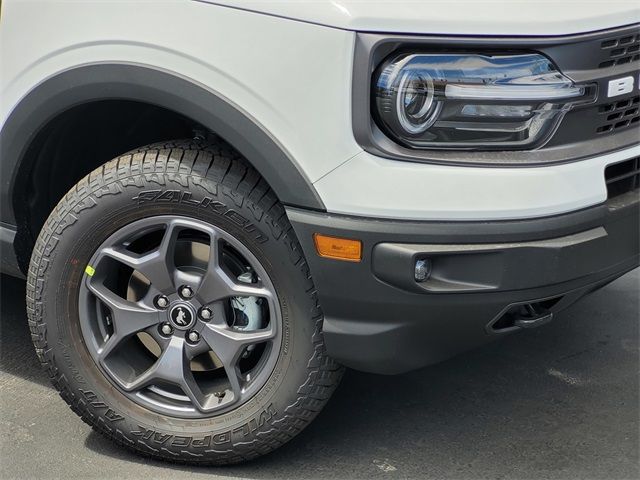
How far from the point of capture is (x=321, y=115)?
2227mm

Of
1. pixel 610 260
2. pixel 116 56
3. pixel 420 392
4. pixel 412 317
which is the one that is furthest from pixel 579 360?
pixel 116 56

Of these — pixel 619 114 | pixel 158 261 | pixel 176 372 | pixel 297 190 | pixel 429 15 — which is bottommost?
pixel 176 372

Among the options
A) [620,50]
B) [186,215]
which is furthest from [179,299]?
[620,50]

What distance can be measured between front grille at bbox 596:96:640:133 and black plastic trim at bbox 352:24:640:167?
49 millimetres

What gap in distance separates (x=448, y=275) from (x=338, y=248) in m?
0.29

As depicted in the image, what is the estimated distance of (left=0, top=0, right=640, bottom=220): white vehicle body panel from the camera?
216 cm

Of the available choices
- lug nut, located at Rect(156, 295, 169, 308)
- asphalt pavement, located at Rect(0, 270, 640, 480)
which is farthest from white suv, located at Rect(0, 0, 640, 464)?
asphalt pavement, located at Rect(0, 270, 640, 480)

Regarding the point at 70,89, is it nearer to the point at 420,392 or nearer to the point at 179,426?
the point at 179,426

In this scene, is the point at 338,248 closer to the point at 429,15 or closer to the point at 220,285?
the point at 220,285

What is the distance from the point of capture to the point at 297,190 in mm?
2309

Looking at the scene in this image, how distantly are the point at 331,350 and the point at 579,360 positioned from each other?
4.27 feet

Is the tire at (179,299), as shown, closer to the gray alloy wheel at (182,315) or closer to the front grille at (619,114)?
the gray alloy wheel at (182,315)

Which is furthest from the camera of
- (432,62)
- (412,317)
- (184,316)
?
(184,316)

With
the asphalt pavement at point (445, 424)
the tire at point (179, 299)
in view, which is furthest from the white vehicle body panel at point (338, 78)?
the asphalt pavement at point (445, 424)
